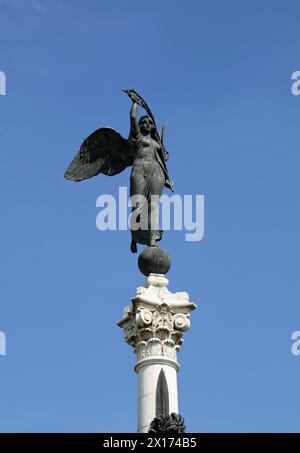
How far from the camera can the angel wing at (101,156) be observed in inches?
1145

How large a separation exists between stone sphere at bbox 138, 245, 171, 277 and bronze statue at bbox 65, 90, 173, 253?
41 cm

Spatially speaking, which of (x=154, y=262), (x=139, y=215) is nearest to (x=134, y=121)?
(x=139, y=215)

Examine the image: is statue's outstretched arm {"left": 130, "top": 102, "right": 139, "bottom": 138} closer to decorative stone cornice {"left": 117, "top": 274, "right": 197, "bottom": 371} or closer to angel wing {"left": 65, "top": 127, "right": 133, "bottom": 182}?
angel wing {"left": 65, "top": 127, "right": 133, "bottom": 182}

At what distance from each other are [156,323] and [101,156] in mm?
5558

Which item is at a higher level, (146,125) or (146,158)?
(146,125)

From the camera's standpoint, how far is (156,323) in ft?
83.5

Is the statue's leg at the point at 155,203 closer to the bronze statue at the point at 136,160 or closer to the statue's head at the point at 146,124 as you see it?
the bronze statue at the point at 136,160

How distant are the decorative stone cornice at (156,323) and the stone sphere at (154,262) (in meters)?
0.73

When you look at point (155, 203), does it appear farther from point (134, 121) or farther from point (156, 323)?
point (156, 323)

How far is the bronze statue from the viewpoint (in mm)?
27484

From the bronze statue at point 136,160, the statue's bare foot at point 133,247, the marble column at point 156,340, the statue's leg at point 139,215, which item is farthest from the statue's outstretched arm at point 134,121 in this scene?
the marble column at point 156,340

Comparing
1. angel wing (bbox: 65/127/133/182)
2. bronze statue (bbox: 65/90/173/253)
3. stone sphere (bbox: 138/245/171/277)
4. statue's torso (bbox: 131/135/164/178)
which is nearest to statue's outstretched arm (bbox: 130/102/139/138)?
bronze statue (bbox: 65/90/173/253)
